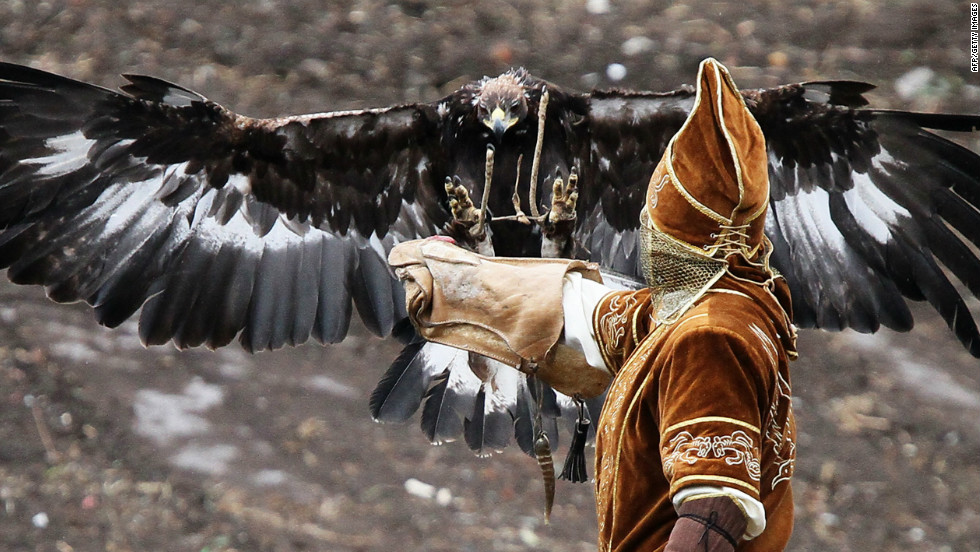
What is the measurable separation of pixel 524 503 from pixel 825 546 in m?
1.34

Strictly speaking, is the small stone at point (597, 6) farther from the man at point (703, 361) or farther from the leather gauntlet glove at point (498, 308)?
the man at point (703, 361)

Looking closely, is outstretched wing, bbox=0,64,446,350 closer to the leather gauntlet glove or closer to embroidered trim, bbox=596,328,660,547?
the leather gauntlet glove

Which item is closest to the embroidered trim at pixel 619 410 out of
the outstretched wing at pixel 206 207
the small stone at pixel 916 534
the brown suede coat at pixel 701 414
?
the brown suede coat at pixel 701 414

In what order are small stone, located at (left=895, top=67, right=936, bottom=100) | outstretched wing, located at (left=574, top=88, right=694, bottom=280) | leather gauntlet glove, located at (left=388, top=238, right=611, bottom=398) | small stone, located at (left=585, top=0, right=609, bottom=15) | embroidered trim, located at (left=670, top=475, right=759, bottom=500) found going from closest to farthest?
1. embroidered trim, located at (left=670, top=475, right=759, bottom=500)
2. leather gauntlet glove, located at (left=388, top=238, right=611, bottom=398)
3. outstretched wing, located at (left=574, top=88, right=694, bottom=280)
4. small stone, located at (left=895, top=67, right=936, bottom=100)
5. small stone, located at (left=585, top=0, right=609, bottom=15)

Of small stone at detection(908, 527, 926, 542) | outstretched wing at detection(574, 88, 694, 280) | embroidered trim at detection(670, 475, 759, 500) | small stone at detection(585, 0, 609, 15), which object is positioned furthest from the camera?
small stone at detection(585, 0, 609, 15)

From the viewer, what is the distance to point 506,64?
22.4 feet

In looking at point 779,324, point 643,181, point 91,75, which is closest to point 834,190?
point 643,181

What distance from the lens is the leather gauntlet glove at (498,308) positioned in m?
2.35

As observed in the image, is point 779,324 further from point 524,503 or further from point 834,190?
point 524,503

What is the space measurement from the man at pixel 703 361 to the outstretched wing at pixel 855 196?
1.42 meters

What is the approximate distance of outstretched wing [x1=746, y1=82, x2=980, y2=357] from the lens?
10.8 ft

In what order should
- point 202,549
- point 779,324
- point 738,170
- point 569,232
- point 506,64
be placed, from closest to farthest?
point 738,170, point 779,324, point 569,232, point 202,549, point 506,64

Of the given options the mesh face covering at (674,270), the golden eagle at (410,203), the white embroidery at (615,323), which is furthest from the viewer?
the golden eagle at (410,203)

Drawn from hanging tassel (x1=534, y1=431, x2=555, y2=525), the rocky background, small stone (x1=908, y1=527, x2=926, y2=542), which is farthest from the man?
small stone (x1=908, y1=527, x2=926, y2=542)
